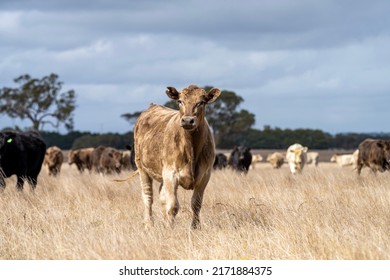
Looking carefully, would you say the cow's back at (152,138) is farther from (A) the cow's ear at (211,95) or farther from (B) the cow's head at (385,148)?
(B) the cow's head at (385,148)

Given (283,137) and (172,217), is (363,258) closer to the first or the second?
(172,217)

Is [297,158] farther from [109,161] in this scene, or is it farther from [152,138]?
[152,138]

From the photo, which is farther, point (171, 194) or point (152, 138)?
point (152, 138)

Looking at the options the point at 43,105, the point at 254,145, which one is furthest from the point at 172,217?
the point at 254,145

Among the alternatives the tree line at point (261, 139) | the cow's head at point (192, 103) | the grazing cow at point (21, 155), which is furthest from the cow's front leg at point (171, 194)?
the tree line at point (261, 139)

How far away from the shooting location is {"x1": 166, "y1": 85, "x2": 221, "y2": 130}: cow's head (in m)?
8.99

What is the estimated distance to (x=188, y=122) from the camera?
29.4ft

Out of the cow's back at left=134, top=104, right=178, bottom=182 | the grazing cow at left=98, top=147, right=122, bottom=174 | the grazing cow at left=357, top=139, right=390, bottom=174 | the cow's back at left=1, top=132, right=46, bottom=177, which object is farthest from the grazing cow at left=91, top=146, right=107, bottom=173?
the cow's back at left=134, top=104, right=178, bottom=182

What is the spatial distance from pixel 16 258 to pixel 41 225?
1.79m

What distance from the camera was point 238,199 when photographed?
1286cm

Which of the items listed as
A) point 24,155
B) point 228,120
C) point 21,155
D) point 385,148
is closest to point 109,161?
point 385,148

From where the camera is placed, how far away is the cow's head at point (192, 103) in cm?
899

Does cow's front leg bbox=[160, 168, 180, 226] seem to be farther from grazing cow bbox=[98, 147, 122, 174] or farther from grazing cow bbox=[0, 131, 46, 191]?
grazing cow bbox=[98, 147, 122, 174]

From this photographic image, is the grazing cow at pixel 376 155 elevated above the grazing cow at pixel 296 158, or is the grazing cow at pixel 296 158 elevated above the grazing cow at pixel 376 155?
the grazing cow at pixel 376 155
